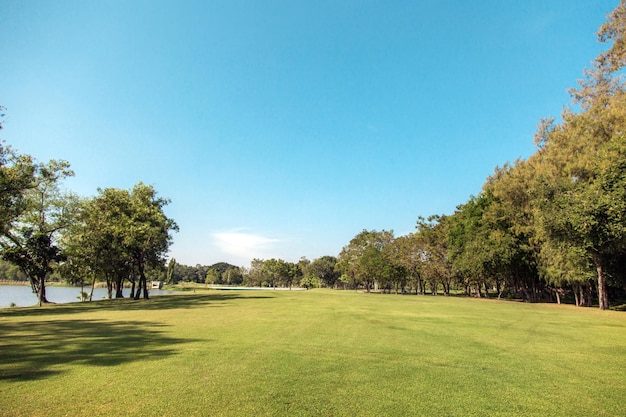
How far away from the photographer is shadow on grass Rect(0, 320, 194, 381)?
287 inches

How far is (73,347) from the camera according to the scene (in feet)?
30.8

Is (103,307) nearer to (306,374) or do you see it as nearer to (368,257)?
(306,374)

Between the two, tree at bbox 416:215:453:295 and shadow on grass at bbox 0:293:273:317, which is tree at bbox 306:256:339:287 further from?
shadow on grass at bbox 0:293:273:317

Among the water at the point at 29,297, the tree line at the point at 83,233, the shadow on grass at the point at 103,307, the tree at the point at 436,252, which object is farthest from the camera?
the tree at the point at 436,252

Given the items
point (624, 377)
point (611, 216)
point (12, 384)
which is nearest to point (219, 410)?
point (12, 384)

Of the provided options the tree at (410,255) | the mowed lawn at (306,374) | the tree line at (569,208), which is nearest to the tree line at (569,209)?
the tree line at (569,208)

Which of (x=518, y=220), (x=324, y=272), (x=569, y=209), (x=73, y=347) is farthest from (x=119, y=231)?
(x=324, y=272)

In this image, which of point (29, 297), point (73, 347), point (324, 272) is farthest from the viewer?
point (324, 272)

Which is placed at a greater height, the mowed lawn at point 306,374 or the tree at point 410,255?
the tree at point 410,255

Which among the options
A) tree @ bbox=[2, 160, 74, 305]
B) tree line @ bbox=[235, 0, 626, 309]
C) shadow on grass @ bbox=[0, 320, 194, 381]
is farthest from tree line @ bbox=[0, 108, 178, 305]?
A: tree line @ bbox=[235, 0, 626, 309]

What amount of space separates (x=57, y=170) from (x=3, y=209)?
7.44 meters

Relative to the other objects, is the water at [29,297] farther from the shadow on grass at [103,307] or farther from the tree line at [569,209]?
the tree line at [569,209]

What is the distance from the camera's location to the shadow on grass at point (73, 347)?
23.9ft

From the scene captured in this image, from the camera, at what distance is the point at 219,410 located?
16.5ft
